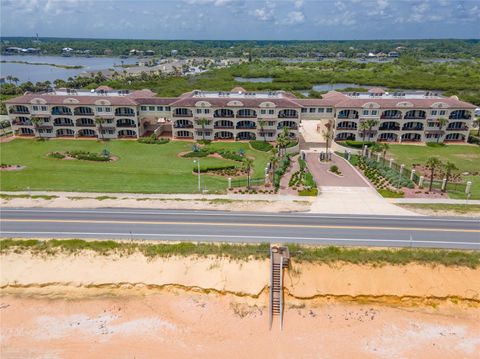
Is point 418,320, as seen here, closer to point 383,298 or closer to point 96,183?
point 383,298

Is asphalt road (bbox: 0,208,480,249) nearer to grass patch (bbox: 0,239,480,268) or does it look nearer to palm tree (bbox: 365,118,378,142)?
grass patch (bbox: 0,239,480,268)

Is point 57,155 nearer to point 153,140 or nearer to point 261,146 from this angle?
point 153,140

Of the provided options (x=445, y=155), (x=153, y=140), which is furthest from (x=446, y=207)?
(x=153, y=140)

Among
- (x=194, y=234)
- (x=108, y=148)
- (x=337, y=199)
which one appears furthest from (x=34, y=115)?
(x=337, y=199)

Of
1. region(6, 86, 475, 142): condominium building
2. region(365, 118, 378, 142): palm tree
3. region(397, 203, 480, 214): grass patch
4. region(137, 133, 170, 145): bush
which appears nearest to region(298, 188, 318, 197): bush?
region(397, 203, 480, 214): grass patch

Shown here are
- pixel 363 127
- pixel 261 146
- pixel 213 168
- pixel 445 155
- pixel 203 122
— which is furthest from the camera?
pixel 203 122
